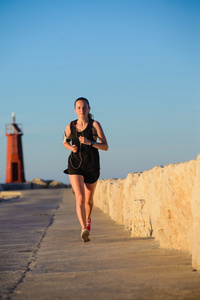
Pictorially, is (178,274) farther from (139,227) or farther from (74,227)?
(74,227)

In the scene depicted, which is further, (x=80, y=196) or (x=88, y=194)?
(x=88, y=194)

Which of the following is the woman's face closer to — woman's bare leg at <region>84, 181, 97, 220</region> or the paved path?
woman's bare leg at <region>84, 181, 97, 220</region>

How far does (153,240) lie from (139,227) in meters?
0.52

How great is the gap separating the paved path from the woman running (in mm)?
594

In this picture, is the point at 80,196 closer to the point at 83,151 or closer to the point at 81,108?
the point at 83,151

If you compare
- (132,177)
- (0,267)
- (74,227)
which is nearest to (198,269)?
(0,267)

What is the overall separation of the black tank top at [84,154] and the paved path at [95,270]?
0.94 metres

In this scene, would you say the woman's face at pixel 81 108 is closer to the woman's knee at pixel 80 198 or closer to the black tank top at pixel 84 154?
the black tank top at pixel 84 154

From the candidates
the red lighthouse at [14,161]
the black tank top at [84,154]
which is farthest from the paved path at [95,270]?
the red lighthouse at [14,161]

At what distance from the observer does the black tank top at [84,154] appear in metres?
5.74

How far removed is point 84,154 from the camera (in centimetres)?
575

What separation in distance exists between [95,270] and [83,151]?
229 cm

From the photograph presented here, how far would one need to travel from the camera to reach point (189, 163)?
158 inches

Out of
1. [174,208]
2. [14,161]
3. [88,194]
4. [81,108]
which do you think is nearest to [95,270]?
[174,208]
